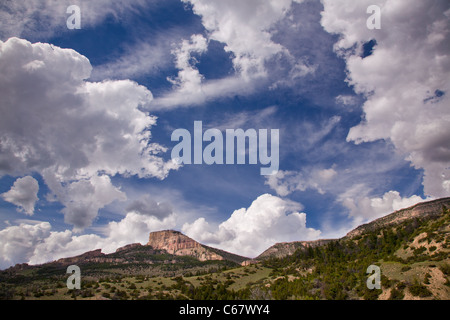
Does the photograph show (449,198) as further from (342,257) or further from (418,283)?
(418,283)

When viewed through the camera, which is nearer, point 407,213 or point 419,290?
point 419,290

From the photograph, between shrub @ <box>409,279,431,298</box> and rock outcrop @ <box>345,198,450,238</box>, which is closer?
shrub @ <box>409,279,431,298</box>

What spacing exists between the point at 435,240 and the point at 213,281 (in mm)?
47417

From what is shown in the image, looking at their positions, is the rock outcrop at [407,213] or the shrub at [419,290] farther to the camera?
the rock outcrop at [407,213]

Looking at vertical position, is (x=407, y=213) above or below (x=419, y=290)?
above

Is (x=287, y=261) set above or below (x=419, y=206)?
below

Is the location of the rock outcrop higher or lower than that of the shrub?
higher

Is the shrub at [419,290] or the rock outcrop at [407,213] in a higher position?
the rock outcrop at [407,213]
